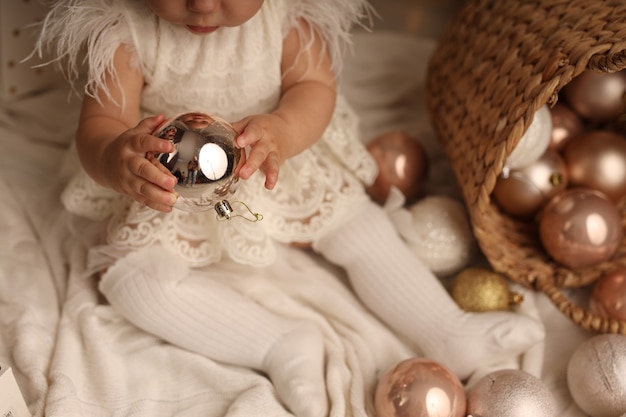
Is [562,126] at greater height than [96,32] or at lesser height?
lesser

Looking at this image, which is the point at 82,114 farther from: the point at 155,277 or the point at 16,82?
the point at 16,82

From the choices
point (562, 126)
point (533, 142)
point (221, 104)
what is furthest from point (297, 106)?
point (562, 126)

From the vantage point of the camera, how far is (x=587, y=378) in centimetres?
93

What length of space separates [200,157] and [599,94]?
0.76 m

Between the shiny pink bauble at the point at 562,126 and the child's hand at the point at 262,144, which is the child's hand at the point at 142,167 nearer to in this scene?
the child's hand at the point at 262,144

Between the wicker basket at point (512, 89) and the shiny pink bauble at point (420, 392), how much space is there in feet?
0.81

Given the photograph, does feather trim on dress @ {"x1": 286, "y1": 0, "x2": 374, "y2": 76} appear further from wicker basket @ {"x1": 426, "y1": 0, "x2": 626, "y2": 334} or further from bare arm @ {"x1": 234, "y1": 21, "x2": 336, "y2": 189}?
wicker basket @ {"x1": 426, "y1": 0, "x2": 626, "y2": 334}

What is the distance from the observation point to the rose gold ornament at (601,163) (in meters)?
1.15

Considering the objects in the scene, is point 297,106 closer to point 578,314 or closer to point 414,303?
point 414,303

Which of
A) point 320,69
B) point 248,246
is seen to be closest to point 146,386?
point 248,246

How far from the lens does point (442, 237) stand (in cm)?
113

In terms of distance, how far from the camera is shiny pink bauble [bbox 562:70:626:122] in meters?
1.17

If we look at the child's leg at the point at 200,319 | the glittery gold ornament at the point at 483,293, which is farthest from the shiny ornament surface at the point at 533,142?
the child's leg at the point at 200,319

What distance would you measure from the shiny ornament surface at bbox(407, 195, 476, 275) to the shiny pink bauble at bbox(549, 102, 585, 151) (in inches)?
8.6
